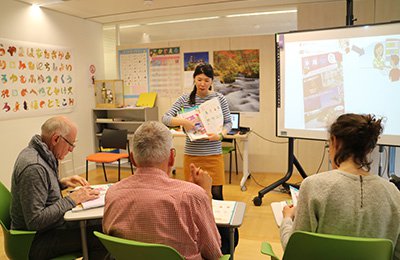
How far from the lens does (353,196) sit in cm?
119

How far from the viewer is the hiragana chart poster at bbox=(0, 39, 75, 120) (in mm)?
4152

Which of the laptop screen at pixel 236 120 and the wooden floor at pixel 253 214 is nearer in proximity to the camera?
the wooden floor at pixel 253 214

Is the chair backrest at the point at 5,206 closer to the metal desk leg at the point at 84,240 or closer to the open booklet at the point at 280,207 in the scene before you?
the metal desk leg at the point at 84,240

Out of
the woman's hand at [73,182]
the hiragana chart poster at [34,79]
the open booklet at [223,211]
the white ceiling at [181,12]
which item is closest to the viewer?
the open booklet at [223,211]

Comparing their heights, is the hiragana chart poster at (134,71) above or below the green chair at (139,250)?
above

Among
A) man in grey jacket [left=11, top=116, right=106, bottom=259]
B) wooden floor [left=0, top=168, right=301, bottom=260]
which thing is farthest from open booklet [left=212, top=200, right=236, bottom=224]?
wooden floor [left=0, top=168, right=301, bottom=260]

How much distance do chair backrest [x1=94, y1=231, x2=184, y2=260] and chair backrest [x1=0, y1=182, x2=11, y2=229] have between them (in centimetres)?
106

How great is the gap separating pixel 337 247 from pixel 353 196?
19 cm

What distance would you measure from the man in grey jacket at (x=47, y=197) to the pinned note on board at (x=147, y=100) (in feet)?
12.0

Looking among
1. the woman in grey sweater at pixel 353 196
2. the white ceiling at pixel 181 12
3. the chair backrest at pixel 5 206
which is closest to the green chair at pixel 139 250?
the woman in grey sweater at pixel 353 196

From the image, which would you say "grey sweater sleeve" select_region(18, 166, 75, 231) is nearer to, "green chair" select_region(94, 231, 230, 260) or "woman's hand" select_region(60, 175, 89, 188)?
"woman's hand" select_region(60, 175, 89, 188)

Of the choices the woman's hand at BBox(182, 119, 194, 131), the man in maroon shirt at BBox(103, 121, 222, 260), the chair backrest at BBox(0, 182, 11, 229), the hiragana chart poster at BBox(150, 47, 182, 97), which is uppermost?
the hiragana chart poster at BBox(150, 47, 182, 97)

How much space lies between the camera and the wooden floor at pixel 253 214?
2.84 meters

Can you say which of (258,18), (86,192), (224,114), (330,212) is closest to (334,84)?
(224,114)
